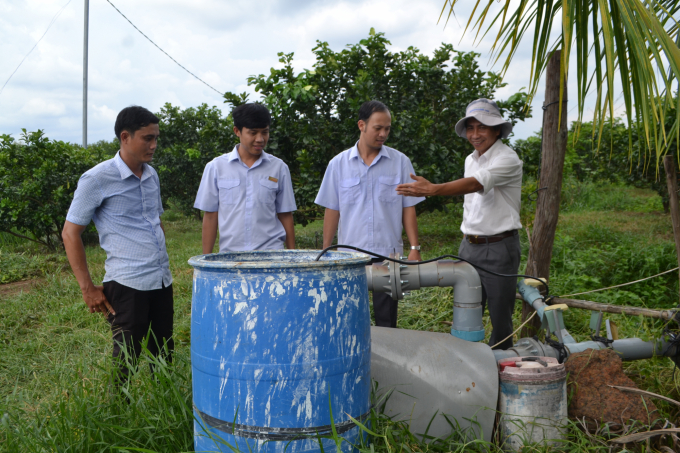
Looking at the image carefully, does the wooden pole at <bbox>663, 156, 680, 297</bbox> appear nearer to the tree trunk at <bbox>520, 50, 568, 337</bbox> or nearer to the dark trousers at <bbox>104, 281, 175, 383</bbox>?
the tree trunk at <bbox>520, 50, 568, 337</bbox>

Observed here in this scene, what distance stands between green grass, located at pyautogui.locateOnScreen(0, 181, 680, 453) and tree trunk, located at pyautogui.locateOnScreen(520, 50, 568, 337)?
0.76 meters

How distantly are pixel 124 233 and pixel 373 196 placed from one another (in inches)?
57.8

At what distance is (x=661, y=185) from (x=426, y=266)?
901 centimetres

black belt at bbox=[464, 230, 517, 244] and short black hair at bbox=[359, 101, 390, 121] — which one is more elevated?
short black hair at bbox=[359, 101, 390, 121]

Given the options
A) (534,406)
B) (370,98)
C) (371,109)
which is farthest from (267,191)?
(370,98)

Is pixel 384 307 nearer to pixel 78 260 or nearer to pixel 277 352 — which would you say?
pixel 277 352

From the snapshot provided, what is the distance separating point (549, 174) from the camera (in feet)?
10.2

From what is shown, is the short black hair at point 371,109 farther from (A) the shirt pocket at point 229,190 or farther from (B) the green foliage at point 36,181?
(B) the green foliage at point 36,181

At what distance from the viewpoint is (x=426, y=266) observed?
7.51ft

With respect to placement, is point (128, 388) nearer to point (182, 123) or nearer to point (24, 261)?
point (24, 261)

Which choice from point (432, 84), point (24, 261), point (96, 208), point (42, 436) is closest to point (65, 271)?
point (24, 261)

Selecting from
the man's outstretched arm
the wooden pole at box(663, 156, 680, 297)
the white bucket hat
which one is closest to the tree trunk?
the white bucket hat

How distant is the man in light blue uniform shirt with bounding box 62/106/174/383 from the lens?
2484 mm

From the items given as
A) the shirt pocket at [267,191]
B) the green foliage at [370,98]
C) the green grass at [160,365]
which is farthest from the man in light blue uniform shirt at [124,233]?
the green foliage at [370,98]
